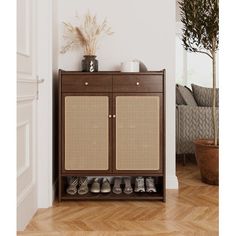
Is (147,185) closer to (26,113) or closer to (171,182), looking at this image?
(171,182)

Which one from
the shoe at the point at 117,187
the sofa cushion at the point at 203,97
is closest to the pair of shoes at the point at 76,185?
the shoe at the point at 117,187

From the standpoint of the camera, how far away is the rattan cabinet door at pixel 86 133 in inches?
129

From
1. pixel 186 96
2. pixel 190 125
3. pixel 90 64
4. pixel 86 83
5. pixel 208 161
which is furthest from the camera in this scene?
pixel 186 96

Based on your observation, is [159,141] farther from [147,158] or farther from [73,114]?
[73,114]

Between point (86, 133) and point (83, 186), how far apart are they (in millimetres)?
484

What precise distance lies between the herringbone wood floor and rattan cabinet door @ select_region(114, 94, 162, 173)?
0.33 m

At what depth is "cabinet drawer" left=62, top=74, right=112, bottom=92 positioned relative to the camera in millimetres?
3256

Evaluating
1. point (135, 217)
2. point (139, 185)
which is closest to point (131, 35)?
point (139, 185)

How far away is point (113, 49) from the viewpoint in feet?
12.1

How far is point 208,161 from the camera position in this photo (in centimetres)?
384

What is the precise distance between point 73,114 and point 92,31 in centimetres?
83

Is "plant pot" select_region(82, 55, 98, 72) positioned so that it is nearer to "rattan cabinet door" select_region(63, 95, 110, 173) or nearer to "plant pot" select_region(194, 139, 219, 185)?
"rattan cabinet door" select_region(63, 95, 110, 173)
